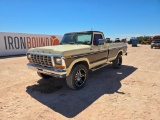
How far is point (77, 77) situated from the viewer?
511 cm

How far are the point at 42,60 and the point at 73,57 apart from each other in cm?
117

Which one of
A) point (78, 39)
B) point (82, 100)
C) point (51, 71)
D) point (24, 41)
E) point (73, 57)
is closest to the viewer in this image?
point (82, 100)

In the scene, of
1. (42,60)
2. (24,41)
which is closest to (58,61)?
(42,60)

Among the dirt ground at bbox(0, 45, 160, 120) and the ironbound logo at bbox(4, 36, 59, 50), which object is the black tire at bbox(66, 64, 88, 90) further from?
the ironbound logo at bbox(4, 36, 59, 50)

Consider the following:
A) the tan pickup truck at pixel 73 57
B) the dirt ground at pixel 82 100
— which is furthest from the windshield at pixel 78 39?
the dirt ground at pixel 82 100

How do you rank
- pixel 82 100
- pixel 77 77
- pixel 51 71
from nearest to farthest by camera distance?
pixel 82 100
pixel 51 71
pixel 77 77

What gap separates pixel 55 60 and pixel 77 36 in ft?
7.45

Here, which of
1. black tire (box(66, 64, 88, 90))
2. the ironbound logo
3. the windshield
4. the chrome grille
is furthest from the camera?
the ironbound logo

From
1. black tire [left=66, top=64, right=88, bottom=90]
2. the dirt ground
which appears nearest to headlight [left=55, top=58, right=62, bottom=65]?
black tire [left=66, top=64, right=88, bottom=90]

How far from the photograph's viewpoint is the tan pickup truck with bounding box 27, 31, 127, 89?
443 cm

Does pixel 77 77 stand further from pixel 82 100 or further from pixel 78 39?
pixel 78 39

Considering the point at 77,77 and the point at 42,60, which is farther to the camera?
the point at 77,77

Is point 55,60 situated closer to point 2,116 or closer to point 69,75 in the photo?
point 69,75

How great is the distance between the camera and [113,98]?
4.42 meters
